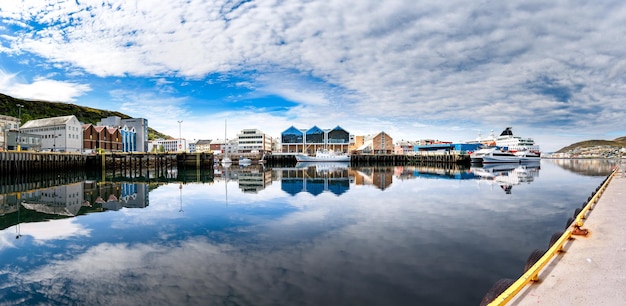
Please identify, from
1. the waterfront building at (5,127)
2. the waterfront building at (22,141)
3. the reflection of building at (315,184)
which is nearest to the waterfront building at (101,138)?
the waterfront building at (5,127)

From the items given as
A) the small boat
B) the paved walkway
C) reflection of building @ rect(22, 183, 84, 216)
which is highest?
the small boat

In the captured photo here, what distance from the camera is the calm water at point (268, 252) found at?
20.7 ft

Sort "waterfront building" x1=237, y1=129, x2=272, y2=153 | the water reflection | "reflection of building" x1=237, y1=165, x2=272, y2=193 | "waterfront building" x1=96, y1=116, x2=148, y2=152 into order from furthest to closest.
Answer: "waterfront building" x1=237, y1=129, x2=272, y2=153 < "waterfront building" x1=96, y1=116, x2=148, y2=152 < the water reflection < "reflection of building" x1=237, y1=165, x2=272, y2=193

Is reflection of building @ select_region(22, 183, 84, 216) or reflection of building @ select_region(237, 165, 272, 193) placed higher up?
reflection of building @ select_region(22, 183, 84, 216)

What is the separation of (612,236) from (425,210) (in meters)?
9.19

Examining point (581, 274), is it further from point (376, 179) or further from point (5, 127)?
point (5, 127)

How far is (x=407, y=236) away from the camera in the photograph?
10562mm

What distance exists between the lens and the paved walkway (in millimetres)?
3820

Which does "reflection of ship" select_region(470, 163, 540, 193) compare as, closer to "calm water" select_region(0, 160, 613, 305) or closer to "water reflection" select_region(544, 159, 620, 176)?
"water reflection" select_region(544, 159, 620, 176)

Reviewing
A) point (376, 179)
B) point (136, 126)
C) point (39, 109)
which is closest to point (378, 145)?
point (136, 126)

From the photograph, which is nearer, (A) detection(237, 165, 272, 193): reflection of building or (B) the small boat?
(A) detection(237, 165, 272, 193): reflection of building

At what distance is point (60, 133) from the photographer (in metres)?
66.7

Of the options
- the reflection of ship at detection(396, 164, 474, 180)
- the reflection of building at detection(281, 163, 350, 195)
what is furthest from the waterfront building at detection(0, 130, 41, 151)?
the reflection of ship at detection(396, 164, 474, 180)

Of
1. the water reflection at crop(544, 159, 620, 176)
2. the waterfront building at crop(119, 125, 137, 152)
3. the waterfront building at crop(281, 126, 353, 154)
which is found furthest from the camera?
the waterfront building at crop(281, 126, 353, 154)
